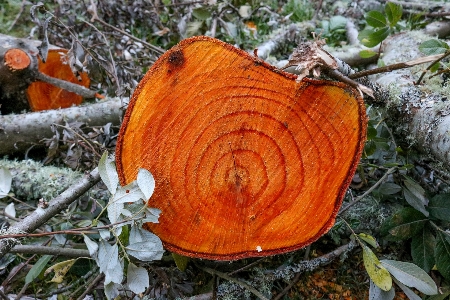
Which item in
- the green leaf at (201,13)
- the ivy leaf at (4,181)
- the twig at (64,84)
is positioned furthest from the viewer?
the green leaf at (201,13)

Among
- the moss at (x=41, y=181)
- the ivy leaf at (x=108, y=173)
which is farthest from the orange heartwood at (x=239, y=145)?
the moss at (x=41, y=181)

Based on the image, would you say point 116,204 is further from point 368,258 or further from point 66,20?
point 66,20

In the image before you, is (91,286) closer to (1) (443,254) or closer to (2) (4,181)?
(2) (4,181)

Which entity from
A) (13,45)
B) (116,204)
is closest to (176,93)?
(116,204)

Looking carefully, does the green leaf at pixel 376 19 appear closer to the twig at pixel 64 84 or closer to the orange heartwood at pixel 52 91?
the twig at pixel 64 84

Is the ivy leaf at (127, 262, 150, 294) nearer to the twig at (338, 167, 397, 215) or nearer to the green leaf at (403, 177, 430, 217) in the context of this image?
the twig at (338, 167, 397, 215)

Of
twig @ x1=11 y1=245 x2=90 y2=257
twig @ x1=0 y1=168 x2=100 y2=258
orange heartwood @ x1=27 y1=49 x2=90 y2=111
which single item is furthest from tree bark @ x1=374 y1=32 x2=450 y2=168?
orange heartwood @ x1=27 y1=49 x2=90 y2=111
